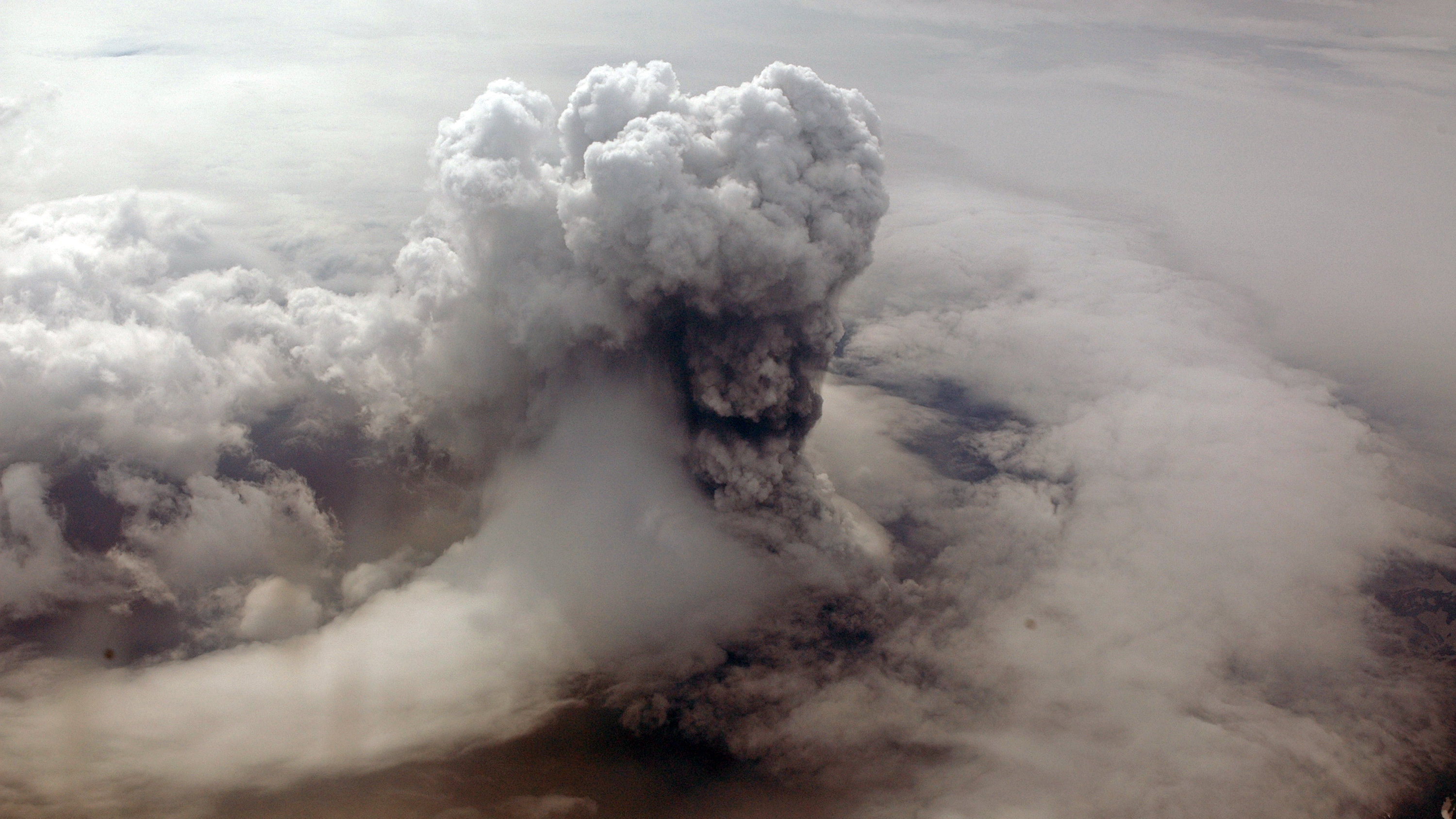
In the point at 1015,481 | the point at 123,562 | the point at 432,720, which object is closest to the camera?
the point at 432,720

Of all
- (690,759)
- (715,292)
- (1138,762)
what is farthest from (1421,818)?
(715,292)

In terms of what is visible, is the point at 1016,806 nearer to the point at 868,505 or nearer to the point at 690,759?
the point at 690,759

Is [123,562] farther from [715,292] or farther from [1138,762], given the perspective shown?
[1138,762]

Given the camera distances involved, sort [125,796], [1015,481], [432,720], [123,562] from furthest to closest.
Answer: [1015,481] → [123,562] → [432,720] → [125,796]

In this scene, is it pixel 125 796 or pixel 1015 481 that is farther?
pixel 1015 481

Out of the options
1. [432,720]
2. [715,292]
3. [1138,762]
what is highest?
[715,292]

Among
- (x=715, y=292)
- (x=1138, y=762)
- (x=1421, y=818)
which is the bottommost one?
(x=1421, y=818)

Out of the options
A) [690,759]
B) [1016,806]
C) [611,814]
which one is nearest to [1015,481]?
[1016,806]

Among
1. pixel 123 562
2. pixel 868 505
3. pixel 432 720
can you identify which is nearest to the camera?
pixel 432 720

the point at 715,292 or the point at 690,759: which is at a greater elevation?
the point at 715,292
